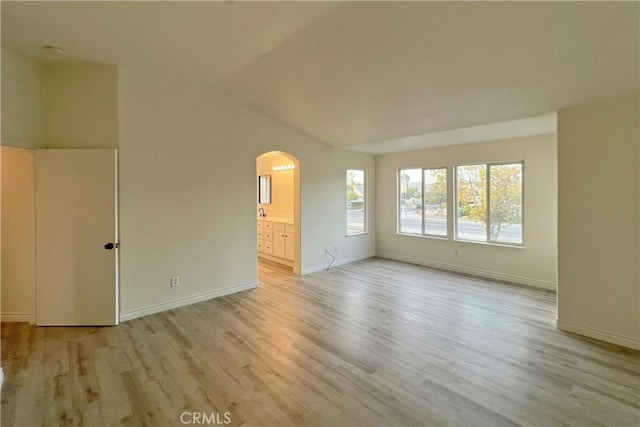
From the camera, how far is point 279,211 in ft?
23.7

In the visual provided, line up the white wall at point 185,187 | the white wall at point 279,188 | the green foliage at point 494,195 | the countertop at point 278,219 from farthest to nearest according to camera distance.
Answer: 1. the white wall at point 279,188
2. the countertop at point 278,219
3. the green foliage at point 494,195
4. the white wall at point 185,187

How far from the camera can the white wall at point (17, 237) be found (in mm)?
3492

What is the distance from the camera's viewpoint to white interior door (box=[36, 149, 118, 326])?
11.1ft

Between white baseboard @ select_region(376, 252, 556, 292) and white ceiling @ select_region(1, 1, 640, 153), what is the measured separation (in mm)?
2584

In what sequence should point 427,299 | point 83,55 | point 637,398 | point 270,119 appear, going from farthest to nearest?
point 270,119 < point 427,299 < point 83,55 < point 637,398

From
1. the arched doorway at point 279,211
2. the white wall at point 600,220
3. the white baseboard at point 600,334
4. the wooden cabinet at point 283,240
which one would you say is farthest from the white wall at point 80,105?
the white baseboard at point 600,334

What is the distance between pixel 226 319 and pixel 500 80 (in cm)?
406

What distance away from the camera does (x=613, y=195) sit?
3.02m

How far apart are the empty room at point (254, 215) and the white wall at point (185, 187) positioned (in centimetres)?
3

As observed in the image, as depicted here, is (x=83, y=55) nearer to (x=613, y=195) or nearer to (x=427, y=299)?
(x=427, y=299)

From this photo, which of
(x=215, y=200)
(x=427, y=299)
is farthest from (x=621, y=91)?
(x=215, y=200)

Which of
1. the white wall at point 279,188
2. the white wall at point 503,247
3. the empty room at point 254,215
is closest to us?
the empty room at point 254,215

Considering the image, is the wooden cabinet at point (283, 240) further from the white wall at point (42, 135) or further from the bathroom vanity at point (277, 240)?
the white wall at point (42, 135)

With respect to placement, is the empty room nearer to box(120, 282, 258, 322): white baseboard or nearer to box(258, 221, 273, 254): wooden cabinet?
box(120, 282, 258, 322): white baseboard
